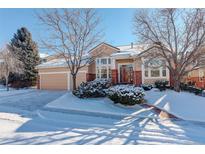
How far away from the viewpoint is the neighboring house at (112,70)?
2099 cm

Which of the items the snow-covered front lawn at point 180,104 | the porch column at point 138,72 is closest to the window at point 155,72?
the porch column at point 138,72

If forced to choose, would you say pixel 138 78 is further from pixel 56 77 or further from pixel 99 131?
pixel 99 131

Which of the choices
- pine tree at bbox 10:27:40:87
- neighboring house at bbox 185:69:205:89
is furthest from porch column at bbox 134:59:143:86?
pine tree at bbox 10:27:40:87

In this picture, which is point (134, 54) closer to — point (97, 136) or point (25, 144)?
point (97, 136)

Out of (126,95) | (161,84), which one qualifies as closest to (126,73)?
(161,84)

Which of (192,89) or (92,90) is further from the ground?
(92,90)

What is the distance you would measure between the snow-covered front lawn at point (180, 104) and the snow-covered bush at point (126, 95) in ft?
3.71

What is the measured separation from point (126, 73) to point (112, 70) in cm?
152

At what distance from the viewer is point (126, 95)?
12922mm

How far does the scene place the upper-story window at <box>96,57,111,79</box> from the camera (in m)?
23.8

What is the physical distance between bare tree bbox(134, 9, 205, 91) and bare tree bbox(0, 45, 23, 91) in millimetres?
15872

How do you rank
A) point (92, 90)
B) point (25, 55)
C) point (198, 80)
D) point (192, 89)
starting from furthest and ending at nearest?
point (25, 55) < point (198, 80) < point (192, 89) < point (92, 90)

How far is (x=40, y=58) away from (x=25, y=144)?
2680 cm
